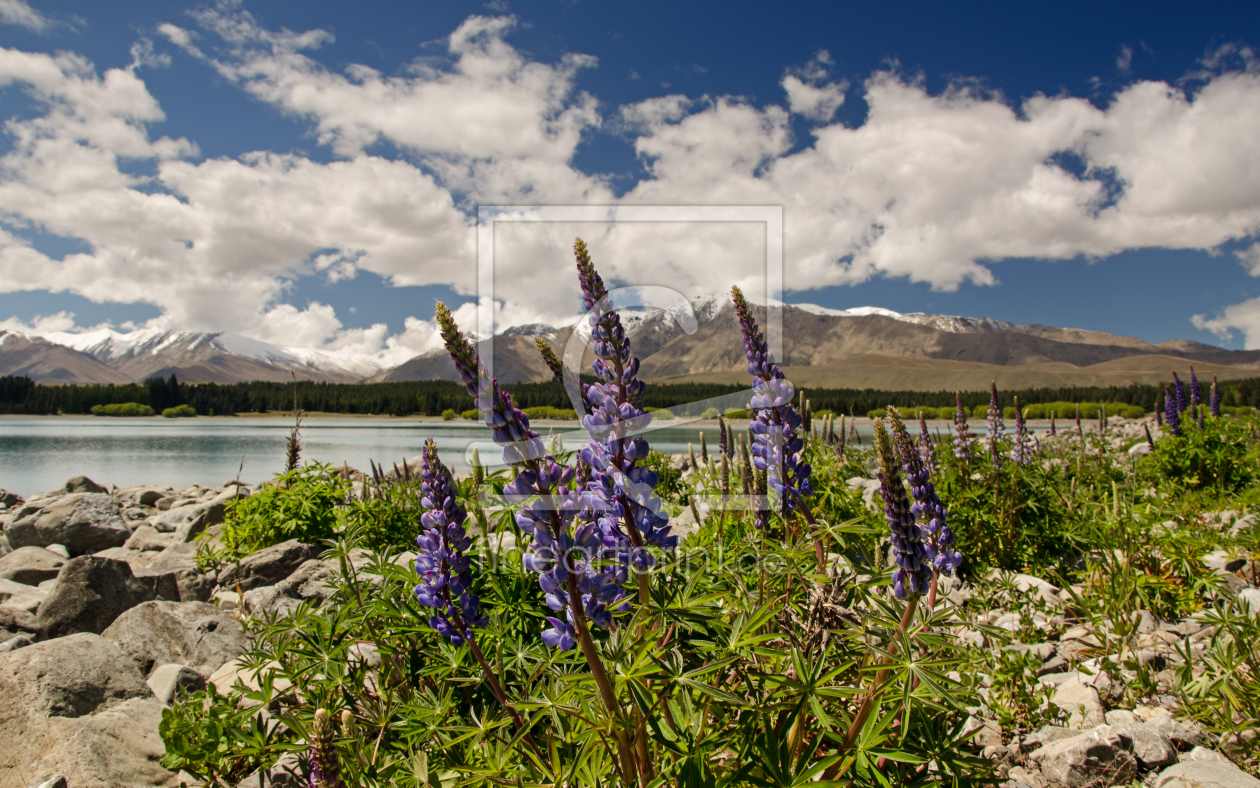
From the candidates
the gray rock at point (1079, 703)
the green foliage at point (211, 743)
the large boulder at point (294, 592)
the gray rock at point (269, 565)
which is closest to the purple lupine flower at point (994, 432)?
the gray rock at point (1079, 703)

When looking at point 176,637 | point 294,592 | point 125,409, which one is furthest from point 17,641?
point 125,409

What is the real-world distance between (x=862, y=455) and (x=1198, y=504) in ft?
21.0

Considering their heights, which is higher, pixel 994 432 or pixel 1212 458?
pixel 994 432

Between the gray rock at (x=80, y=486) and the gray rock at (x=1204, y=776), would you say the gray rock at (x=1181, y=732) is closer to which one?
the gray rock at (x=1204, y=776)

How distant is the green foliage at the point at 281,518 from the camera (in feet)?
30.1

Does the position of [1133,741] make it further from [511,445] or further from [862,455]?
[862,455]

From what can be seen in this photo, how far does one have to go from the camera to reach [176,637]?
645 centimetres

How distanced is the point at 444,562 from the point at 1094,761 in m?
4.39

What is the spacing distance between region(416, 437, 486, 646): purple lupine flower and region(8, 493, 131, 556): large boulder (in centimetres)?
1500

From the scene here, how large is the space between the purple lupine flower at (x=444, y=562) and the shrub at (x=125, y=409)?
515 ft

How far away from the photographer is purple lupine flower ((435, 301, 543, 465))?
2574 millimetres

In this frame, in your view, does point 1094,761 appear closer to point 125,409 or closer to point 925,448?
point 925,448

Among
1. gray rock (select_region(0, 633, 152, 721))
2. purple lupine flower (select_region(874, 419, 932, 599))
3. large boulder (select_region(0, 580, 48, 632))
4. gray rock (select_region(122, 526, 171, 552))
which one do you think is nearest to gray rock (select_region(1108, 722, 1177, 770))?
purple lupine flower (select_region(874, 419, 932, 599))

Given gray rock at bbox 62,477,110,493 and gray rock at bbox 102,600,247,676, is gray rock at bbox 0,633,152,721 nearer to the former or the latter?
gray rock at bbox 102,600,247,676
